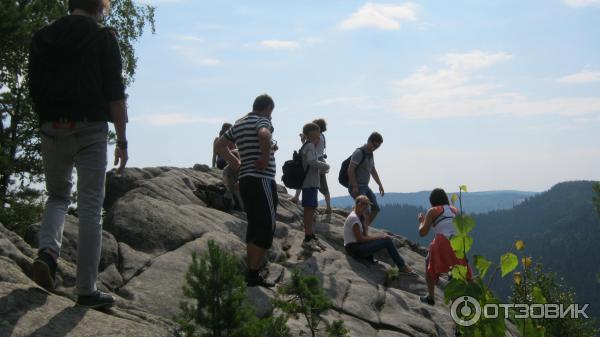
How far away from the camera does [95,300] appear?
206 inches

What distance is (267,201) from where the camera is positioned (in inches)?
337

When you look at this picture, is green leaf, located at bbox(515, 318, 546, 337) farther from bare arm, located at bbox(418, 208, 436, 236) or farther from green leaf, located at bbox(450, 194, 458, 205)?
bare arm, located at bbox(418, 208, 436, 236)

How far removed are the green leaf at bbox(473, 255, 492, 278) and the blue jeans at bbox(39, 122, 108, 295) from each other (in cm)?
348

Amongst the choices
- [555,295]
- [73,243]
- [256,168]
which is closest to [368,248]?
[256,168]

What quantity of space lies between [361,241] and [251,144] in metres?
5.18

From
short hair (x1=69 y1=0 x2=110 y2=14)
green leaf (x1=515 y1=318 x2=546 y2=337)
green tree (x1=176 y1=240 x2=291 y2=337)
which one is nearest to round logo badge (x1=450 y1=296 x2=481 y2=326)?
green leaf (x1=515 y1=318 x2=546 y2=337)

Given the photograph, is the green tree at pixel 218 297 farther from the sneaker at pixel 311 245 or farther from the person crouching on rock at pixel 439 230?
the sneaker at pixel 311 245

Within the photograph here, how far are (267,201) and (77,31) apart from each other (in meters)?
4.17

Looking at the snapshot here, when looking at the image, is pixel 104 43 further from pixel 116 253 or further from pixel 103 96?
pixel 116 253

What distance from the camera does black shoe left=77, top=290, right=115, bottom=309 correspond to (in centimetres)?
516

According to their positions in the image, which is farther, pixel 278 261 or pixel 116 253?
pixel 278 261

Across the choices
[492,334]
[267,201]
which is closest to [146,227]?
[267,201]

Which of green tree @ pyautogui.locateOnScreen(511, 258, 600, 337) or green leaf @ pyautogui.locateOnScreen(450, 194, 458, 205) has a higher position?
green leaf @ pyautogui.locateOnScreen(450, 194, 458, 205)

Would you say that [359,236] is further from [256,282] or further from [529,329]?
[529,329]
